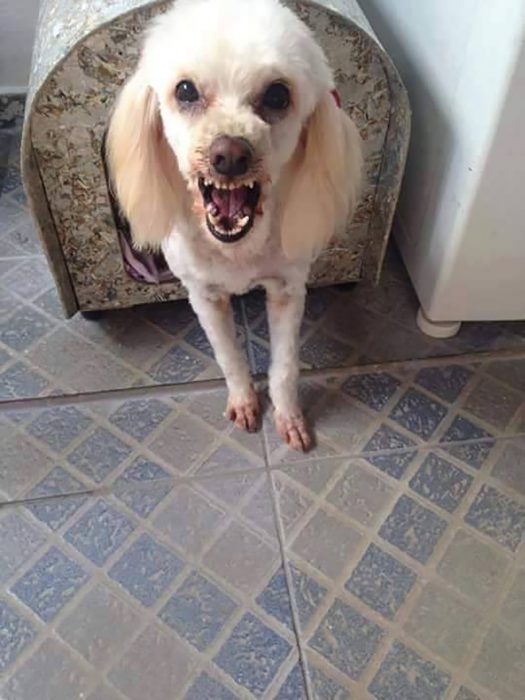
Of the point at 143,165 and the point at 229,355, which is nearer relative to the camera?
the point at 143,165

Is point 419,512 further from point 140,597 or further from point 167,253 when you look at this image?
point 167,253

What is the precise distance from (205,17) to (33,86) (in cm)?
35

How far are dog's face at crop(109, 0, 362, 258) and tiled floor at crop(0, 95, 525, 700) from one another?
0.44 meters

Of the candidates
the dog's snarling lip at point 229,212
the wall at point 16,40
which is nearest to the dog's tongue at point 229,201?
the dog's snarling lip at point 229,212

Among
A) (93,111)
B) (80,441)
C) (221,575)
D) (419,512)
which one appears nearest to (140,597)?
(221,575)

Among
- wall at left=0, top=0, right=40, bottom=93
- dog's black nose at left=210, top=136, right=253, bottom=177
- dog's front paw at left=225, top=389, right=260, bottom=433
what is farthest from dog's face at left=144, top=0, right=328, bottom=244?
wall at left=0, top=0, right=40, bottom=93

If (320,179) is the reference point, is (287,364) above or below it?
below

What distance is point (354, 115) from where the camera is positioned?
1.11 meters

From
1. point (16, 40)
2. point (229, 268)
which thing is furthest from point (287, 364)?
point (16, 40)

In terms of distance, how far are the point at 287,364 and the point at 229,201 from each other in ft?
1.19

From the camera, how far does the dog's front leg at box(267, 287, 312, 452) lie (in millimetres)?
1104

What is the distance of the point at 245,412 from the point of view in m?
1.21

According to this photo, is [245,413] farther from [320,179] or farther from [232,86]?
[232,86]

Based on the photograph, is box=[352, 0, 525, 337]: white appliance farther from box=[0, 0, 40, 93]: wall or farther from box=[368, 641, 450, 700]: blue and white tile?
box=[0, 0, 40, 93]: wall
